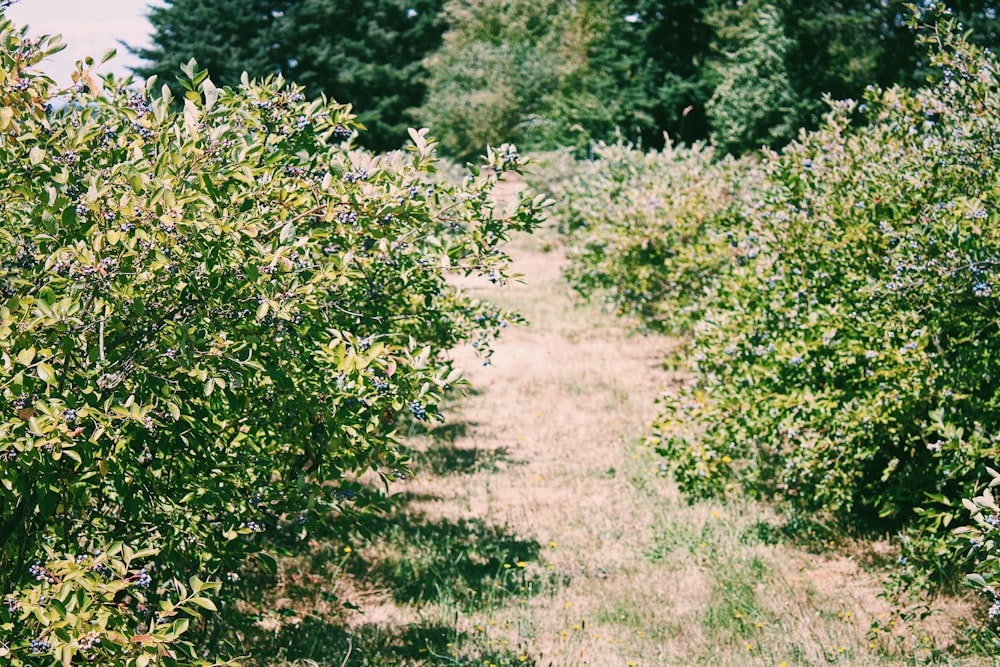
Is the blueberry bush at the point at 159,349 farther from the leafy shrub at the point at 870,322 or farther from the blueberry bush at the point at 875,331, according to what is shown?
the leafy shrub at the point at 870,322

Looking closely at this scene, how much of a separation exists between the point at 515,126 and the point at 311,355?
34.2 m

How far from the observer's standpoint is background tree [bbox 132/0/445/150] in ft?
94.9

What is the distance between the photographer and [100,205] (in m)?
2.76

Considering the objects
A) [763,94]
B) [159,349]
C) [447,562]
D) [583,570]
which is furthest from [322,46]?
[159,349]

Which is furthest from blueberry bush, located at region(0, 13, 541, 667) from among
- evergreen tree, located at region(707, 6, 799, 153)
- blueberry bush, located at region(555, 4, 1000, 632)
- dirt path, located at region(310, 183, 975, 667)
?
evergreen tree, located at region(707, 6, 799, 153)

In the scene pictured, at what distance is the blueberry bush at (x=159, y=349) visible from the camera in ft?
8.46

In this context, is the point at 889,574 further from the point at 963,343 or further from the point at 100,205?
the point at 100,205

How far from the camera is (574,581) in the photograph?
546 cm

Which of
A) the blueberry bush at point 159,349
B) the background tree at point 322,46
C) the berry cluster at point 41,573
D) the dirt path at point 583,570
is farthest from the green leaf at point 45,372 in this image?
the background tree at point 322,46

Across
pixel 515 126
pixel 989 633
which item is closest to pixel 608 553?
pixel 989 633

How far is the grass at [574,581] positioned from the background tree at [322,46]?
20.0 metres

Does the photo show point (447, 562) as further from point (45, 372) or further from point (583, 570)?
point (45, 372)

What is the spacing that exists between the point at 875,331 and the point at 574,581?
7.92ft

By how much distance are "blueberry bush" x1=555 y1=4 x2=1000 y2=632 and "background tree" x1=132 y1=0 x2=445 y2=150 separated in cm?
2054
